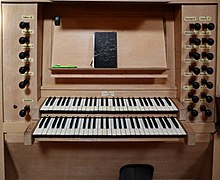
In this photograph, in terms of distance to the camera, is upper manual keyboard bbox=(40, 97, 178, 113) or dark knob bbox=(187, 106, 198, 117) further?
dark knob bbox=(187, 106, 198, 117)

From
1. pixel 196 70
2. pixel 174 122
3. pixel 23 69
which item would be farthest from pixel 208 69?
pixel 23 69

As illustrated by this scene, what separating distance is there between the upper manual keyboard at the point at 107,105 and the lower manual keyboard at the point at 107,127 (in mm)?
55

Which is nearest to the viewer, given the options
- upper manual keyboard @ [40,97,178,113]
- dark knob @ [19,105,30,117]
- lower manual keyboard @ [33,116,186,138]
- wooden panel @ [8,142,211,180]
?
lower manual keyboard @ [33,116,186,138]

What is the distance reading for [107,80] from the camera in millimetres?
2238

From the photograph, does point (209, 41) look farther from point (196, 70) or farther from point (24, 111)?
point (24, 111)

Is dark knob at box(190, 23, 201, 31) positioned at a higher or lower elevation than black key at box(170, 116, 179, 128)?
higher

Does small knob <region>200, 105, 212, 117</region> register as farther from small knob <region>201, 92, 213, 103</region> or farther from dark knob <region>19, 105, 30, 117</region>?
dark knob <region>19, 105, 30, 117</region>

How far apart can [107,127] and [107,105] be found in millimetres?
194

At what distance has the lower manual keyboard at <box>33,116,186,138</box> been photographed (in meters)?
1.86

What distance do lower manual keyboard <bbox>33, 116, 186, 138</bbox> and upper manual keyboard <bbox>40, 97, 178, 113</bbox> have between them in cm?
5

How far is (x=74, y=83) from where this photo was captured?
224 centimetres

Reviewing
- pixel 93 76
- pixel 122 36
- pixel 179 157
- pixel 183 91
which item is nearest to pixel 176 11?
pixel 122 36

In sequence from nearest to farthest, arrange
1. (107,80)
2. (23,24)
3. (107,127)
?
(107,127) → (23,24) → (107,80)

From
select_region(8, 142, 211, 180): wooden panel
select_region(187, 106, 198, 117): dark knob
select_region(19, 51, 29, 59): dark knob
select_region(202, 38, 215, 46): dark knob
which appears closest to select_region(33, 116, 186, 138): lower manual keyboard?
select_region(187, 106, 198, 117): dark knob
